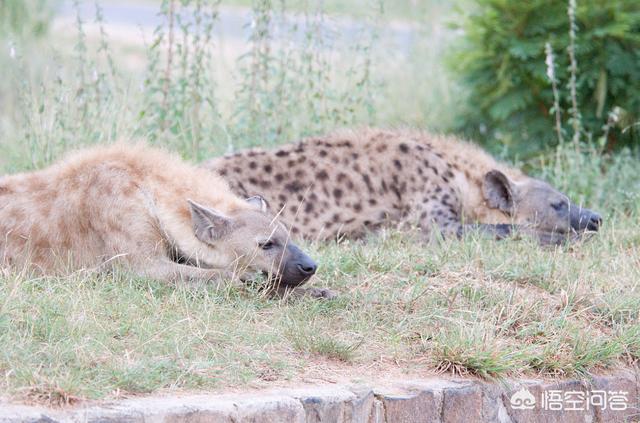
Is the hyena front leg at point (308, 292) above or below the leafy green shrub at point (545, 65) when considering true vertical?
below

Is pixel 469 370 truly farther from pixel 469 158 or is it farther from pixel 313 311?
pixel 469 158

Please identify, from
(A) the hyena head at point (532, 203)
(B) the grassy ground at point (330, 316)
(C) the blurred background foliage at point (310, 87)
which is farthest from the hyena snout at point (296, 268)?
(C) the blurred background foliage at point (310, 87)

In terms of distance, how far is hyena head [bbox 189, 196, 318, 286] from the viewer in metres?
5.00

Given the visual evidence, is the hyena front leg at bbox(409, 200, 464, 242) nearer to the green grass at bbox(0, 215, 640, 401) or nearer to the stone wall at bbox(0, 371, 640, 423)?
the green grass at bbox(0, 215, 640, 401)

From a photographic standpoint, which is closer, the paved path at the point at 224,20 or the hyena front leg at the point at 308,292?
the hyena front leg at the point at 308,292

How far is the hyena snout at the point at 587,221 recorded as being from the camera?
22.0 ft

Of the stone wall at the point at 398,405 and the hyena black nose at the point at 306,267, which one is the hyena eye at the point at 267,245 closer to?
the hyena black nose at the point at 306,267

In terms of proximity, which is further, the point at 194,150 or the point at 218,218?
the point at 194,150

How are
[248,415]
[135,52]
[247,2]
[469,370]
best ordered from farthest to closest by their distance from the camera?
1. [247,2]
2. [135,52]
3. [469,370]
4. [248,415]

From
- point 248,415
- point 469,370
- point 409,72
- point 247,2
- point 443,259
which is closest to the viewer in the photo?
point 248,415

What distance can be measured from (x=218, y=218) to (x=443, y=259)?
1.35 metres

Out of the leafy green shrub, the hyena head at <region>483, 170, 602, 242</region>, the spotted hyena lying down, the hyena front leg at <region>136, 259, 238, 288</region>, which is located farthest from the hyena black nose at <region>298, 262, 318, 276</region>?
the leafy green shrub

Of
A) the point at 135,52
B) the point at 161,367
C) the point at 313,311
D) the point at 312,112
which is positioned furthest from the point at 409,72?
the point at 161,367

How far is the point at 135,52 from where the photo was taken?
49.1 feet
